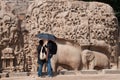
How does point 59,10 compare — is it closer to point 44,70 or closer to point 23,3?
point 23,3

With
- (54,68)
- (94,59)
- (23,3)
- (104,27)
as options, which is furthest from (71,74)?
(23,3)

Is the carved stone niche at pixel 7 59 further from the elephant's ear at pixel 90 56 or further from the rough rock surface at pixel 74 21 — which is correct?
the elephant's ear at pixel 90 56

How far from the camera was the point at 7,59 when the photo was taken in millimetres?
A: 15555

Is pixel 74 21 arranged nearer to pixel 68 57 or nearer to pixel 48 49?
pixel 68 57

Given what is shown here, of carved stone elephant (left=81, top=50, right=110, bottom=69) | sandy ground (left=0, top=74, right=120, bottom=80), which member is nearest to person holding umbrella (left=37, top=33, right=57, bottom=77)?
sandy ground (left=0, top=74, right=120, bottom=80)

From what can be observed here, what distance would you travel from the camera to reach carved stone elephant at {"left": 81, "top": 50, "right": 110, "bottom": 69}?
1558 cm

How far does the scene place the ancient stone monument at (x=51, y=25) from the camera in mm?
15766

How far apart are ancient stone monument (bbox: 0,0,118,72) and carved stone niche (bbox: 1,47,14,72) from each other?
0.60 feet

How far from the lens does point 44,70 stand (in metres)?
14.5

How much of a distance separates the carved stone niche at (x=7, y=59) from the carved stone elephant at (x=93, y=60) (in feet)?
9.74

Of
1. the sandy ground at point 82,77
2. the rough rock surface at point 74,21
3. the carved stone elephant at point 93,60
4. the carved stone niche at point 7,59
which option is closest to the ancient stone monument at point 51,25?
the rough rock surface at point 74,21

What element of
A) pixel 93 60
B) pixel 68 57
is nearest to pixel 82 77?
pixel 68 57

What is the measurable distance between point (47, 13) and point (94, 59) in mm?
2874

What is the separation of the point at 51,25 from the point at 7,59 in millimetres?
2382
